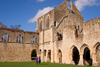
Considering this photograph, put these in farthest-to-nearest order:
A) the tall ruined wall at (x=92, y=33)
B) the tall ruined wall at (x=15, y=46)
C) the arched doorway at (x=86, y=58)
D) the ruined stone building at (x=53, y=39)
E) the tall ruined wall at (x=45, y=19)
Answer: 1. the tall ruined wall at (x=45, y=19)
2. the tall ruined wall at (x=15, y=46)
3. the ruined stone building at (x=53, y=39)
4. the arched doorway at (x=86, y=58)
5. the tall ruined wall at (x=92, y=33)

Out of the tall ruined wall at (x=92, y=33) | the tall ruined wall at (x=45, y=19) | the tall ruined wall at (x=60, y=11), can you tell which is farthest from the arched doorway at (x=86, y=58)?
the tall ruined wall at (x=45, y=19)

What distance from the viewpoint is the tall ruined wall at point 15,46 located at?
28.9 m

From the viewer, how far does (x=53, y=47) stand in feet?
85.8

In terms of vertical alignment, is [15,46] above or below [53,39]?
below

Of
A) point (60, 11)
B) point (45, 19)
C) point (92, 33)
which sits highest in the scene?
point (60, 11)

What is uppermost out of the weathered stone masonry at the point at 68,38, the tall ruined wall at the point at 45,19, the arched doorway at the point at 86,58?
the tall ruined wall at the point at 45,19

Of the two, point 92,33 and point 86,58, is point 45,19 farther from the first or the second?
point 92,33

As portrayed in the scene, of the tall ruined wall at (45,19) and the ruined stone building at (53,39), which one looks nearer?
the ruined stone building at (53,39)

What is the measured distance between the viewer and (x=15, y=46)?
30047mm

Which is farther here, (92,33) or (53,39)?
(53,39)

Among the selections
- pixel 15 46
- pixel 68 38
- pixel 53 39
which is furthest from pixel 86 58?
pixel 15 46

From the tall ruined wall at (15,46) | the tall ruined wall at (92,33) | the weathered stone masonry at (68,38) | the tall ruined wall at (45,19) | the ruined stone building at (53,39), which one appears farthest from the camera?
the tall ruined wall at (45,19)

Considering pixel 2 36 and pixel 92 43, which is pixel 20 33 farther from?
pixel 92 43

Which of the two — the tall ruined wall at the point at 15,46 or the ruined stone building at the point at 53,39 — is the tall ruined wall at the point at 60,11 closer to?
the ruined stone building at the point at 53,39
